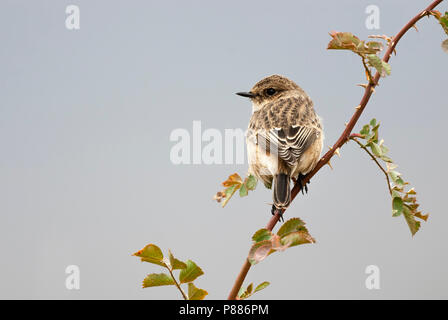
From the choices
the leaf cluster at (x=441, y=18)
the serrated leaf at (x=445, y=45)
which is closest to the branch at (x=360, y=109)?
the leaf cluster at (x=441, y=18)

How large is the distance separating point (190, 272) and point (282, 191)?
828 mm

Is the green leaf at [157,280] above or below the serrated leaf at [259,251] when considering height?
below

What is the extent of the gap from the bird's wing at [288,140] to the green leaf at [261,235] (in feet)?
4.09

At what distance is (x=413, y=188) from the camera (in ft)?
4.56

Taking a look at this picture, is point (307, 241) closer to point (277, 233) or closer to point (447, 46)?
point (277, 233)

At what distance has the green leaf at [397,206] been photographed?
1.36 m

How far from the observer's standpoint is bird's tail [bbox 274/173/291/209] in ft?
6.28

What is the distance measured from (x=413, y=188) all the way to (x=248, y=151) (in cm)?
155

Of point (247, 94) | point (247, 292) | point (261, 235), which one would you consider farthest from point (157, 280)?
point (247, 94)

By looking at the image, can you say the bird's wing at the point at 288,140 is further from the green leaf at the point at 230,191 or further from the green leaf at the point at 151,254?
the green leaf at the point at 151,254

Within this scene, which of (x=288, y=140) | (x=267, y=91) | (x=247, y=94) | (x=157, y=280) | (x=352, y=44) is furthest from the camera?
(x=267, y=91)

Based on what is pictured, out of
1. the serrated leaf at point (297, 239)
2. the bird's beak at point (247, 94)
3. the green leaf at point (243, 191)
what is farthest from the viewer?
the bird's beak at point (247, 94)

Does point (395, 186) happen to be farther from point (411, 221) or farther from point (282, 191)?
point (282, 191)

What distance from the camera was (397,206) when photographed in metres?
1.37
